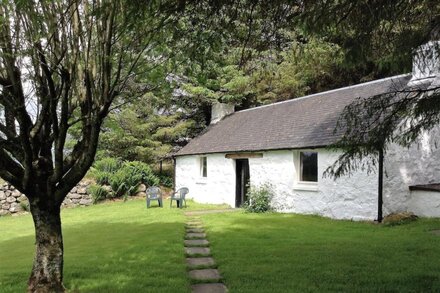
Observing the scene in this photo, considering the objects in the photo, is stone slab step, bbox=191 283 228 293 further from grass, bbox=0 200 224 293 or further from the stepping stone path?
grass, bbox=0 200 224 293

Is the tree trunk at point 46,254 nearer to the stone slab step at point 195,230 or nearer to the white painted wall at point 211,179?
the stone slab step at point 195,230

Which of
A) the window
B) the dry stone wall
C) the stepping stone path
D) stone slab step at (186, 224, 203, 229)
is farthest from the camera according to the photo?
the window

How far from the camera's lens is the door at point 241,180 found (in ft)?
64.0

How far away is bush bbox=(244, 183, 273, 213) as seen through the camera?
55.7ft

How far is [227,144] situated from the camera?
20422mm

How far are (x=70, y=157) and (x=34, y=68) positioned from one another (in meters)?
1.39

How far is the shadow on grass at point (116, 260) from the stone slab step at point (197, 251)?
18cm

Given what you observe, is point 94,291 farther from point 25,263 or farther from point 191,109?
point 191,109

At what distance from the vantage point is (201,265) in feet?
25.2

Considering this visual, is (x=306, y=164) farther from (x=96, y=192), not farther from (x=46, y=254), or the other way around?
(x=96, y=192)

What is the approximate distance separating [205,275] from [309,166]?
961 centimetres

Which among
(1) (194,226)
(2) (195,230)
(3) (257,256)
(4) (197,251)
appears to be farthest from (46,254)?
(1) (194,226)

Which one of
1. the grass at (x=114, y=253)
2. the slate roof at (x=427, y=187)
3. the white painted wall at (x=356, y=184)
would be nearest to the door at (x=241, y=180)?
the white painted wall at (x=356, y=184)

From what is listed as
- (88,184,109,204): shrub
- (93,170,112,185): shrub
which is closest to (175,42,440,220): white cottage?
(93,170,112,185): shrub
